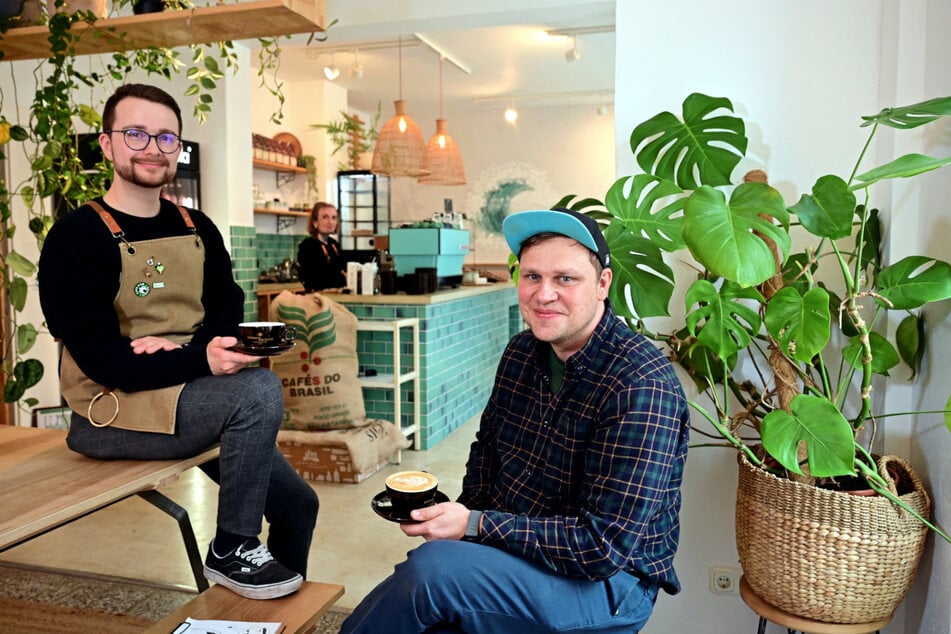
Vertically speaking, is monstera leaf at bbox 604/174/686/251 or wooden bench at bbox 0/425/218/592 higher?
monstera leaf at bbox 604/174/686/251

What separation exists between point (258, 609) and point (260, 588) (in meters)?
0.05

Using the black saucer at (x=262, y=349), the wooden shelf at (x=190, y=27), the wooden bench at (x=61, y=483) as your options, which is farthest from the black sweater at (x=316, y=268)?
the black saucer at (x=262, y=349)

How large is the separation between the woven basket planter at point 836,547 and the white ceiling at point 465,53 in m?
3.22

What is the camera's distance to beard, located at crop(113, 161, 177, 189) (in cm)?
199

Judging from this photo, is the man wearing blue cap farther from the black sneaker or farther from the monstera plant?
the black sneaker

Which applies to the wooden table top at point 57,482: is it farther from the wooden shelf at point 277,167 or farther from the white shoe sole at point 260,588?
the wooden shelf at point 277,167

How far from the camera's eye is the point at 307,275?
5.57 metres

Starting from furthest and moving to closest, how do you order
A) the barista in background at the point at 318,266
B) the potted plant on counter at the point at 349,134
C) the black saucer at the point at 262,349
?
1. the potted plant on counter at the point at 349,134
2. the barista in background at the point at 318,266
3. the black saucer at the point at 262,349

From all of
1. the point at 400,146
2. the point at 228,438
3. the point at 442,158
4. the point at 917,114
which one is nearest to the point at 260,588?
the point at 228,438

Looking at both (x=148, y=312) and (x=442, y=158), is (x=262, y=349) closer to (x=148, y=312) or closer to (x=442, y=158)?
Result: (x=148, y=312)

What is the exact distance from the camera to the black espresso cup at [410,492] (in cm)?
147

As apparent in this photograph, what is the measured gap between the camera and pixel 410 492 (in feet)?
4.80

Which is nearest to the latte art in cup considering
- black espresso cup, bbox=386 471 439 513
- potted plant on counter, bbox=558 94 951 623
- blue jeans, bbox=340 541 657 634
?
black espresso cup, bbox=386 471 439 513

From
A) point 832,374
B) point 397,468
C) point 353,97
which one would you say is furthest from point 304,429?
point 353,97
